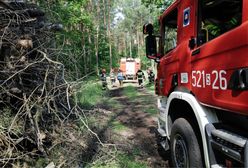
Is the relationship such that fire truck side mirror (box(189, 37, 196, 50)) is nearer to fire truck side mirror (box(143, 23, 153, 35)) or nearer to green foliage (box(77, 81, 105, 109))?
fire truck side mirror (box(143, 23, 153, 35))

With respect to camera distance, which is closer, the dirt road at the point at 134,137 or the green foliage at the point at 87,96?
the dirt road at the point at 134,137

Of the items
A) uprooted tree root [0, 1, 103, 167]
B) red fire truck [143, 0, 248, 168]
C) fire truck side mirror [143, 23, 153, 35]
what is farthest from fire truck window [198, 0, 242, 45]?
uprooted tree root [0, 1, 103, 167]

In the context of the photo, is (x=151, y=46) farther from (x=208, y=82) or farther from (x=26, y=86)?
(x=26, y=86)

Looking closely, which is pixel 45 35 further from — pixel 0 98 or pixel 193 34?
pixel 193 34

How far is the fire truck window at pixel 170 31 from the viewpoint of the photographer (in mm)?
4914

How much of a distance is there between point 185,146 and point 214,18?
176 centimetres

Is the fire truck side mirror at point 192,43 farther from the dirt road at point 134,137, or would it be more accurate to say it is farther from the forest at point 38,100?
the dirt road at point 134,137

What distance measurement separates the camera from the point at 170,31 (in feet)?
17.3

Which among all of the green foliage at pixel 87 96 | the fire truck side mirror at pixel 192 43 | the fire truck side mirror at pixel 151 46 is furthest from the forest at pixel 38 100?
the fire truck side mirror at pixel 192 43

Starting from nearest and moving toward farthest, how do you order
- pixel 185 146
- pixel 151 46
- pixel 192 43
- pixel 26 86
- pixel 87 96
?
pixel 192 43 → pixel 185 146 → pixel 151 46 → pixel 26 86 → pixel 87 96

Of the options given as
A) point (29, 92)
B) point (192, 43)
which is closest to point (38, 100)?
point (29, 92)

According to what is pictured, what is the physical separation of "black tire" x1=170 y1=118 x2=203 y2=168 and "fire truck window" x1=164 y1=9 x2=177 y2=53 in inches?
58.4

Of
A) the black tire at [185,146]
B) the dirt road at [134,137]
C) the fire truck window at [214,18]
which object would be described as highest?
the fire truck window at [214,18]

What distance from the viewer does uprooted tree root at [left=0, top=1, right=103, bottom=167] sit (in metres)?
5.18
